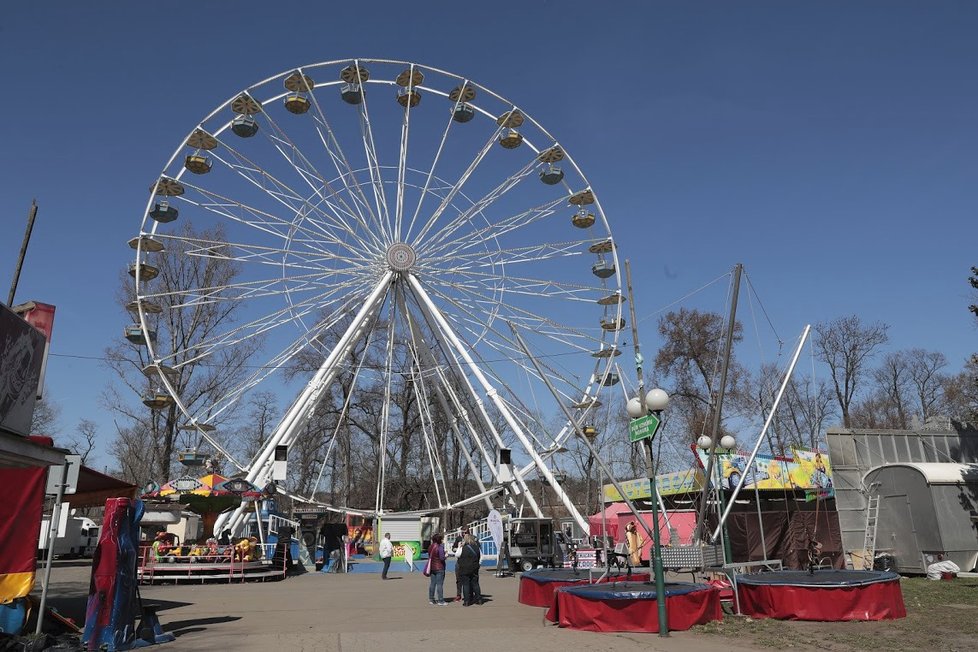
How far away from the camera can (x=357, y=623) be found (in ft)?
39.4

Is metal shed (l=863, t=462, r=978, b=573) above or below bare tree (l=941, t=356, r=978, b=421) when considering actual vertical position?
below

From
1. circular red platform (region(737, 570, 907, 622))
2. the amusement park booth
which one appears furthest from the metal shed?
circular red platform (region(737, 570, 907, 622))

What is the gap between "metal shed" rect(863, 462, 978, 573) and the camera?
20.5m

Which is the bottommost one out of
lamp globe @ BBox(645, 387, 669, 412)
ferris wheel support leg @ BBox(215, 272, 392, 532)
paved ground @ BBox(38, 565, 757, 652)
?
paved ground @ BBox(38, 565, 757, 652)

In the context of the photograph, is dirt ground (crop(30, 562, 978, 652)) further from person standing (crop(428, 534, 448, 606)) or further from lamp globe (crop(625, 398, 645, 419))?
lamp globe (crop(625, 398, 645, 419))

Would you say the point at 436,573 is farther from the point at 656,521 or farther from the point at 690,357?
the point at 690,357

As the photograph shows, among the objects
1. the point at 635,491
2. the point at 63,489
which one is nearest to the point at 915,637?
the point at 63,489

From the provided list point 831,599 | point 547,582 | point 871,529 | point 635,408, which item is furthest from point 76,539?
point 831,599

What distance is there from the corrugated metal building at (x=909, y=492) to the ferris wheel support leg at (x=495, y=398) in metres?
8.27

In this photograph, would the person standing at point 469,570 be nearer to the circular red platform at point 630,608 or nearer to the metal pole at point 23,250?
the circular red platform at point 630,608

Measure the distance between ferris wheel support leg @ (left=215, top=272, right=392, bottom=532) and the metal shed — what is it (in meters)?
16.7

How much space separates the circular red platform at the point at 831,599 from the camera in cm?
1166

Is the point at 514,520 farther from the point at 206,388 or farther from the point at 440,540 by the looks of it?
the point at 206,388

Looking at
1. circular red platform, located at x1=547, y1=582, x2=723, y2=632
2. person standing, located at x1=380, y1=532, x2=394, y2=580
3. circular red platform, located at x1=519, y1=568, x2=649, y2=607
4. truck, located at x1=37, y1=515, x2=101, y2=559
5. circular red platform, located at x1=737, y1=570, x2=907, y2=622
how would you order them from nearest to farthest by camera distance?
circular red platform, located at x1=547, y1=582, x2=723, y2=632, circular red platform, located at x1=737, y1=570, x2=907, y2=622, circular red platform, located at x1=519, y1=568, x2=649, y2=607, person standing, located at x1=380, y1=532, x2=394, y2=580, truck, located at x1=37, y1=515, x2=101, y2=559
